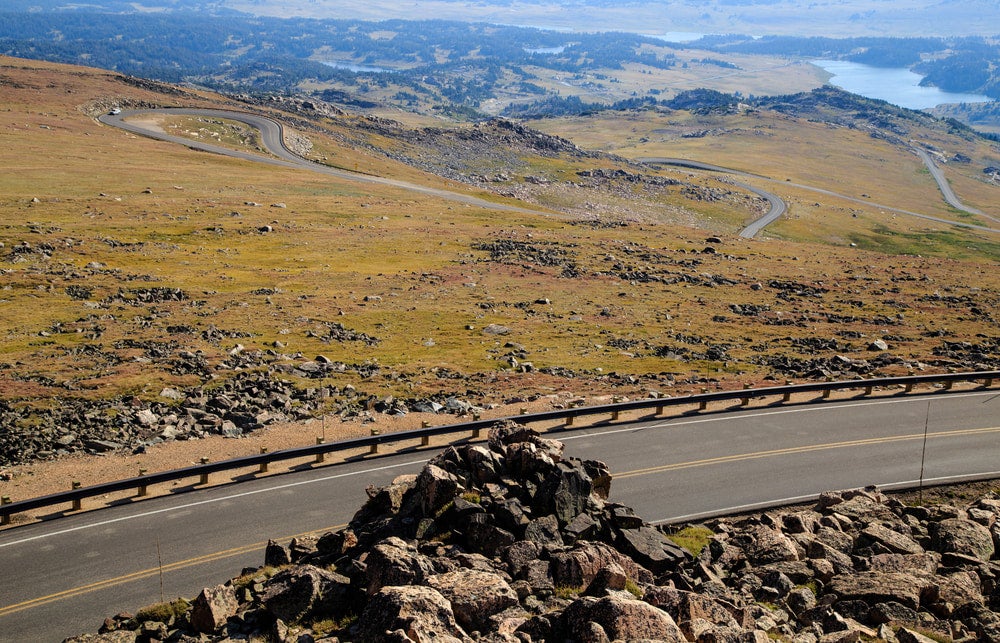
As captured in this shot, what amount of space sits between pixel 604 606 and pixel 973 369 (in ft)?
144

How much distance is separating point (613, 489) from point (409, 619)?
15569 mm

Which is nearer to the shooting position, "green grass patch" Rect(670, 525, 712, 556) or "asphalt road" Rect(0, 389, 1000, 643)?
"asphalt road" Rect(0, 389, 1000, 643)

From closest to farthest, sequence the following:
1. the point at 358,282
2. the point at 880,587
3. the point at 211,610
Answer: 1. the point at 211,610
2. the point at 880,587
3. the point at 358,282

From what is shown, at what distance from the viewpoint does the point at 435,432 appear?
102 ft

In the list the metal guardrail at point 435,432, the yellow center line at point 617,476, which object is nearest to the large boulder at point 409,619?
the yellow center line at point 617,476

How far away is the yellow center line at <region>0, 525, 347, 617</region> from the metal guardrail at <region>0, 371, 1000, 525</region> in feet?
16.5

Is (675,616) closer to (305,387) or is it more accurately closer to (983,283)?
(305,387)

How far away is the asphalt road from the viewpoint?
2081 centimetres

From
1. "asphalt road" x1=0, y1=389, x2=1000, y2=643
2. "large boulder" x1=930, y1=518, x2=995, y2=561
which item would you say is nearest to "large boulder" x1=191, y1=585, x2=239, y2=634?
"asphalt road" x1=0, y1=389, x2=1000, y2=643

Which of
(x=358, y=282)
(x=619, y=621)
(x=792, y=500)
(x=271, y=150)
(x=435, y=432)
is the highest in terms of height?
(x=619, y=621)

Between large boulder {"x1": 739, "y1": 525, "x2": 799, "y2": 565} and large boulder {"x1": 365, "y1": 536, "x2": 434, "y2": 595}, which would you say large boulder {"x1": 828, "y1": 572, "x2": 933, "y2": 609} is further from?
large boulder {"x1": 365, "y1": 536, "x2": 434, "y2": 595}

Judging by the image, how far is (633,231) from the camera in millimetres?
99438

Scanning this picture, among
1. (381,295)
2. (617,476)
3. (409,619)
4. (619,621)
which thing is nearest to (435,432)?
(617,476)

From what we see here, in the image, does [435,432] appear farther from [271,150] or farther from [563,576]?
[271,150]
